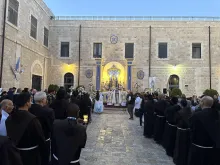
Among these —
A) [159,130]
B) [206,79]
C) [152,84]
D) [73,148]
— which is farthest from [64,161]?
[206,79]

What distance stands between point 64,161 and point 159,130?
5.15 m

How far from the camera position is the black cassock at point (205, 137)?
3.89m

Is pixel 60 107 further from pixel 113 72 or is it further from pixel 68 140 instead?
pixel 113 72

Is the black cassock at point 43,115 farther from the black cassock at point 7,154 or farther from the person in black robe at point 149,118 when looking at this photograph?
the person in black robe at point 149,118

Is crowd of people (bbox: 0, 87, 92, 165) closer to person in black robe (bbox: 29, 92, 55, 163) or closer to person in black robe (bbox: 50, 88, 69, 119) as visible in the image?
person in black robe (bbox: 29, 92, 55, 163)

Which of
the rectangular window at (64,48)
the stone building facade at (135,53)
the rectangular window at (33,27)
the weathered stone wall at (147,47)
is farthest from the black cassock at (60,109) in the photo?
the rectangular window at (64,48)

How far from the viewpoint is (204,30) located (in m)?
21.9

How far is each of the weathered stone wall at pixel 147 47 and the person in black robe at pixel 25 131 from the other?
1874cm

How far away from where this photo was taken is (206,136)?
154 inches

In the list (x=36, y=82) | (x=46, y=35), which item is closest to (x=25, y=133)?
(x=36, y=82)

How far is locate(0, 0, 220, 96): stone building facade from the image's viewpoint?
2161 centimetres

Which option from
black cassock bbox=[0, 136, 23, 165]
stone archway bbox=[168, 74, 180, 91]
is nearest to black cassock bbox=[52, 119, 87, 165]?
black cassock bbox=[0, 136, 23, 165]

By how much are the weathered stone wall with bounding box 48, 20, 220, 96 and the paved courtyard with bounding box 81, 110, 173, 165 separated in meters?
13.3

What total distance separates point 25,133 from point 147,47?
19992 mm
